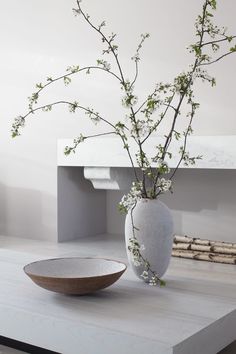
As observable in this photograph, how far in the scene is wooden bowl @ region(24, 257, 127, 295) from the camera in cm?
195

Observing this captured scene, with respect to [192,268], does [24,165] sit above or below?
above

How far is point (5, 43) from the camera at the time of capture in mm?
4199

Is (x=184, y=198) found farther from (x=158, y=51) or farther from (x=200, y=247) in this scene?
(x=158, y=51)

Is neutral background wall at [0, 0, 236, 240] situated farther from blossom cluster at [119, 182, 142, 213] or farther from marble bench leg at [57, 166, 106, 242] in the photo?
blossom cluster at [119, 182, 142, 213]

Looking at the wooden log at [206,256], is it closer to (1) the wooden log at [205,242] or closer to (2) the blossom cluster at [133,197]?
(1) the wooden log at [205,242]

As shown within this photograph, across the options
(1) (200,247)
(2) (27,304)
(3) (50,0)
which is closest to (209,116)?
(1) (200,247)

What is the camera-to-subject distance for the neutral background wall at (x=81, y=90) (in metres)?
3.46

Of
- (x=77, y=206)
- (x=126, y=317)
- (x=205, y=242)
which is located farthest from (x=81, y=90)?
(x=126, y=317)

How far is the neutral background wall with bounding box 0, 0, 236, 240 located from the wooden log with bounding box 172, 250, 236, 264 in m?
0.43

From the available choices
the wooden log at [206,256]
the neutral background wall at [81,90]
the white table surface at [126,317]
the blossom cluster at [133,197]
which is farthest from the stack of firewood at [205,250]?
the blossom cluster at [133,197]

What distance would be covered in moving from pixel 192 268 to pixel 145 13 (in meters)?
1.58

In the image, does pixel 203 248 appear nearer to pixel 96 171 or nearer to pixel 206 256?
pixel 206 256

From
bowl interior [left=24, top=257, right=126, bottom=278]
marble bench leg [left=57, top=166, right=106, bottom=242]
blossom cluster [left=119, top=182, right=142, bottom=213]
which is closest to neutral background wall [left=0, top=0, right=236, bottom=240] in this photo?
marble bench leg [left=57, top=166, right=106, bottom=242]

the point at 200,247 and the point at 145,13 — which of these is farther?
the point at 145,13
